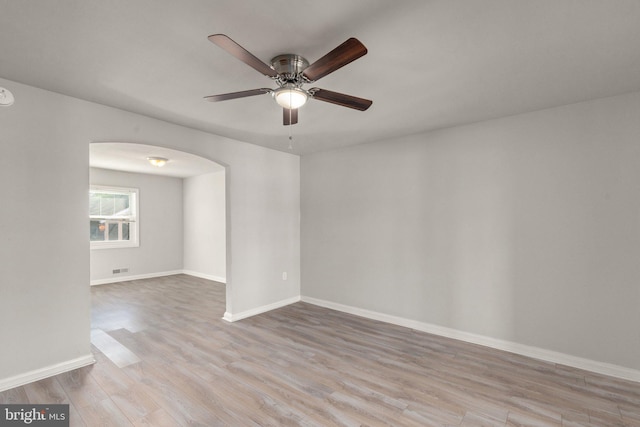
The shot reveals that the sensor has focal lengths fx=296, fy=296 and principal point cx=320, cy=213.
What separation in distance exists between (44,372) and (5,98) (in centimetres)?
233

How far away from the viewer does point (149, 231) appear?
7141 millimetres

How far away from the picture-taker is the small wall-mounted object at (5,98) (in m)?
2.39

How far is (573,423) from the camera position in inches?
81.0

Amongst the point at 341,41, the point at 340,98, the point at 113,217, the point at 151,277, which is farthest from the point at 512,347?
the point at 113,217

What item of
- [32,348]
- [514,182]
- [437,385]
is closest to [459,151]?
[514,182]

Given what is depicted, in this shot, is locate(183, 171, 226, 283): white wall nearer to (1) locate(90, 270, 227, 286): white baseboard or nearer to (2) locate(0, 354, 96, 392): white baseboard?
(1) locate(90, 270, 227, 286): white baseboard

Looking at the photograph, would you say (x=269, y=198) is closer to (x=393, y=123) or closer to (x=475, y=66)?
(x=393, y=123)

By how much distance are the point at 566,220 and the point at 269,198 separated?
3709 millimetres

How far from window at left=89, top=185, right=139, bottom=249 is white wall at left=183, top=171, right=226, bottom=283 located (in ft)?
3.84

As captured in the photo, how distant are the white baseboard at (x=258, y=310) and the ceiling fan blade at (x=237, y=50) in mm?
3312

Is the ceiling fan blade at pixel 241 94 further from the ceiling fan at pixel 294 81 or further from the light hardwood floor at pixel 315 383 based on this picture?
the light hardwood floor at pixel 315 383

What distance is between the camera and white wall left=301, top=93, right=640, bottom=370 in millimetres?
2725

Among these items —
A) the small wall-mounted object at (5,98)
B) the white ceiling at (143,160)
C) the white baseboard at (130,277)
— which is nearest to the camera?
the small wall-mounted object at (5,98)

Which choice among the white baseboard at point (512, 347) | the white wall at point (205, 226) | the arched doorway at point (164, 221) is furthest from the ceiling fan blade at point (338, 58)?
the white wall at point (205, 226)
